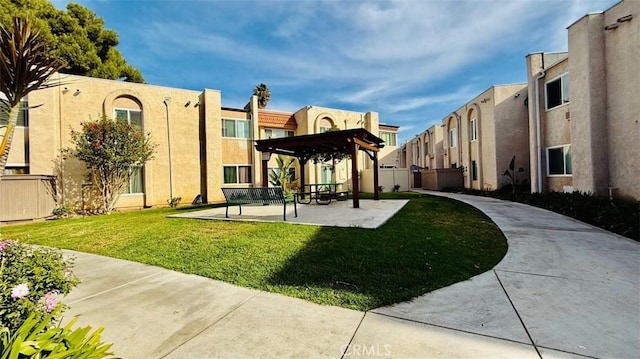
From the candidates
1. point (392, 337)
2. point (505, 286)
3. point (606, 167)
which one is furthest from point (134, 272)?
point (606, 167)

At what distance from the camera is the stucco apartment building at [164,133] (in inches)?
528

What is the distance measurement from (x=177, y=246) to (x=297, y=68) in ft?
49.2

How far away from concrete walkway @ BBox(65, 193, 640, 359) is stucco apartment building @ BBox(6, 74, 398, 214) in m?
13.0

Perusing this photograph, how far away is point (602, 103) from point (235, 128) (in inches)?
779

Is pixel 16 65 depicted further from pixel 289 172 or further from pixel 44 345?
pixel 289 172

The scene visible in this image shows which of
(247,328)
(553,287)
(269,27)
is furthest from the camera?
(269,27)

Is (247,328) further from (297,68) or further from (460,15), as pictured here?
(297,68)

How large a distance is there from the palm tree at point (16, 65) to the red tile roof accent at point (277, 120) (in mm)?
A: 18361

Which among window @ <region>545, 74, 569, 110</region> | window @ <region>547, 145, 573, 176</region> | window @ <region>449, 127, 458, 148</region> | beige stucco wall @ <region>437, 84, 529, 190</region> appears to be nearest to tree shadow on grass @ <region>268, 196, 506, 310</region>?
window @ <region>547, 145, 573, 176</region>

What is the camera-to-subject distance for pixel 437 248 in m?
5.56

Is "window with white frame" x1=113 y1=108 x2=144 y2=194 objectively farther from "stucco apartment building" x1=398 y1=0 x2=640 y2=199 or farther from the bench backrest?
"stucco apartment building" x1=398 y1=0 x2=640 y2=199

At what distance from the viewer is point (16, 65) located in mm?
3000

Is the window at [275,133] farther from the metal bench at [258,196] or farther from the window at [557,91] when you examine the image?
the window at [557,91]

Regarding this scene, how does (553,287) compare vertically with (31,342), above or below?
below
